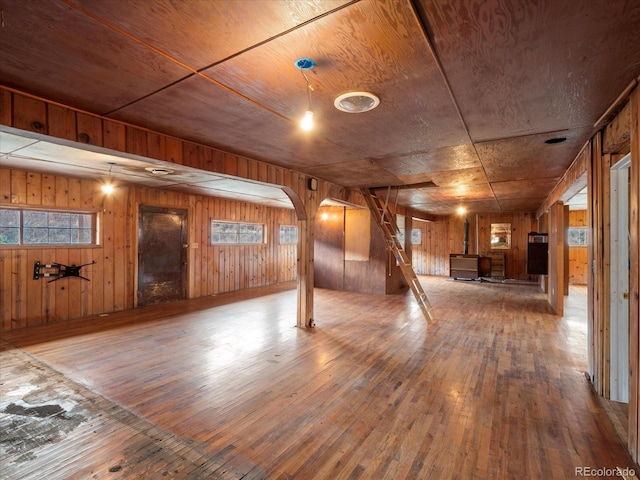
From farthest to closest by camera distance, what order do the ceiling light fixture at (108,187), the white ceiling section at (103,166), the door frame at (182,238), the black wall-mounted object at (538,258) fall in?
the black wall-mounted object at (538,258)
the door frame at (182,238)
the ceiling light fixture at (108,187)
the white ceiling section at (103,166)

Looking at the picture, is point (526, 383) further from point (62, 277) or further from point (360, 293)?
point (62, 277)

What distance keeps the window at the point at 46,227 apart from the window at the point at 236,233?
259 cm

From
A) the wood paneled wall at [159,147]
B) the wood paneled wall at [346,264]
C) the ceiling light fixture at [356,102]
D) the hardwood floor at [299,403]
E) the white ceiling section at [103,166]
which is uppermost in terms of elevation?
the white ceiling section at [103,166]

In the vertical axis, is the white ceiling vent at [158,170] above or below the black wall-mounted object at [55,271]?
above

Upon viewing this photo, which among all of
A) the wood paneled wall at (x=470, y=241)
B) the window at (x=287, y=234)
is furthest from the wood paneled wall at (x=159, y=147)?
the wood paneled wall at (x=470, y=241)

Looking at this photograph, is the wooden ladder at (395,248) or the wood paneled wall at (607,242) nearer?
the wood paneled wall at (607,242)

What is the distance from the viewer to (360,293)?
784cm

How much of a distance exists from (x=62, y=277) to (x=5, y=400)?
300cm

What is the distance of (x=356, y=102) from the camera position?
2141mm

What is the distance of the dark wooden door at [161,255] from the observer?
614cm

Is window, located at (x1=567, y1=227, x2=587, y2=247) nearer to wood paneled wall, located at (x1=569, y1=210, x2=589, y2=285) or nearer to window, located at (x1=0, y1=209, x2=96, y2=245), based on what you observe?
wood paneled wall, located at (x1=569, y1=210, x2=589, y2=285)

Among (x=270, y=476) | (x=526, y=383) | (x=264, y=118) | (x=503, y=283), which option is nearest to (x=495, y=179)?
(x=526, y=383)

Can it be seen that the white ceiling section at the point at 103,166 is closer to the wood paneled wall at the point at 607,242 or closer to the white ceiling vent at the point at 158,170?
the white ceiling vent at the point at 158,170

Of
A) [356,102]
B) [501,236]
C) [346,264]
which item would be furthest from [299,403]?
[501,236]
